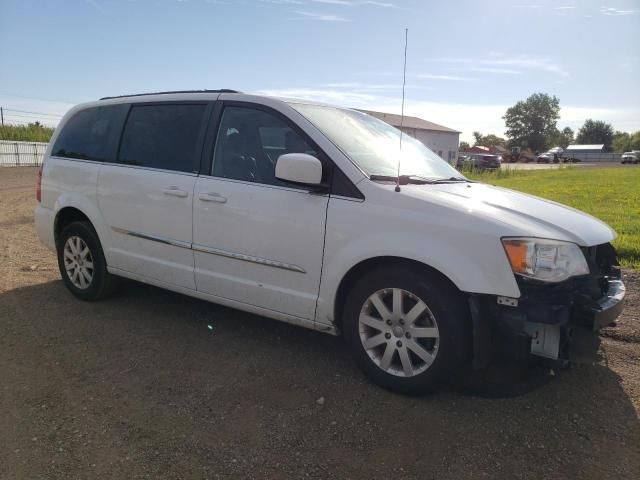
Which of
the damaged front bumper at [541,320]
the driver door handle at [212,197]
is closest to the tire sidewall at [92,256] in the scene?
the driver door handle at [212,197]

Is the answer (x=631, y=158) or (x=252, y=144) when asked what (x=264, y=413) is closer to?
(x=252, y=144)

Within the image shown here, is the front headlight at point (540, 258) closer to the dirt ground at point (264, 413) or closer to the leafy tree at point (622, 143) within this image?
the dirt ground at point (264, 413)

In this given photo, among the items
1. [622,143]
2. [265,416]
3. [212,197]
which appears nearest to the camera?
[265,416]

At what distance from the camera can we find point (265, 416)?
304cm

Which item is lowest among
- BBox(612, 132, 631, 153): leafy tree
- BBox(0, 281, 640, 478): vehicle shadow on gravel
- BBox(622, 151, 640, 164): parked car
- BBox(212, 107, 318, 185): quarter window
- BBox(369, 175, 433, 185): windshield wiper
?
BBox(0, 281, 640, 478): vehicle shadow on gravel

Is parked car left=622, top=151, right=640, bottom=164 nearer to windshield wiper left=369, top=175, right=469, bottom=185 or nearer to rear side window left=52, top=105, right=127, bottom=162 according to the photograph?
windshield wiper left=369, top=175, right=469, bottom=185

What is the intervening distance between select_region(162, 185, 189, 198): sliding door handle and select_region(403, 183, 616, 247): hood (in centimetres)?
174

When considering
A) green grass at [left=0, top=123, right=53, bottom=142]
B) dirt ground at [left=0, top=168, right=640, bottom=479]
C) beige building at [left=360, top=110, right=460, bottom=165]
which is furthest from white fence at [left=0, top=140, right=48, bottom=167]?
beige building at [left=360, top=110, right=460, bottom=165]

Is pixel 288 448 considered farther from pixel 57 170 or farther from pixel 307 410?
pixel 57 170

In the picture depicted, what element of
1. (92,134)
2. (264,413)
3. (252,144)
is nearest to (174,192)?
(252,144)

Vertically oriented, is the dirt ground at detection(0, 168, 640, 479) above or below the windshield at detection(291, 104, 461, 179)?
below

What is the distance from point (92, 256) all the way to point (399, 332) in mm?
3132

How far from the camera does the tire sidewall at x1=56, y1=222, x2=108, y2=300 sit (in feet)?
15.9

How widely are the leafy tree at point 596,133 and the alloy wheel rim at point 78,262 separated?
127 m
